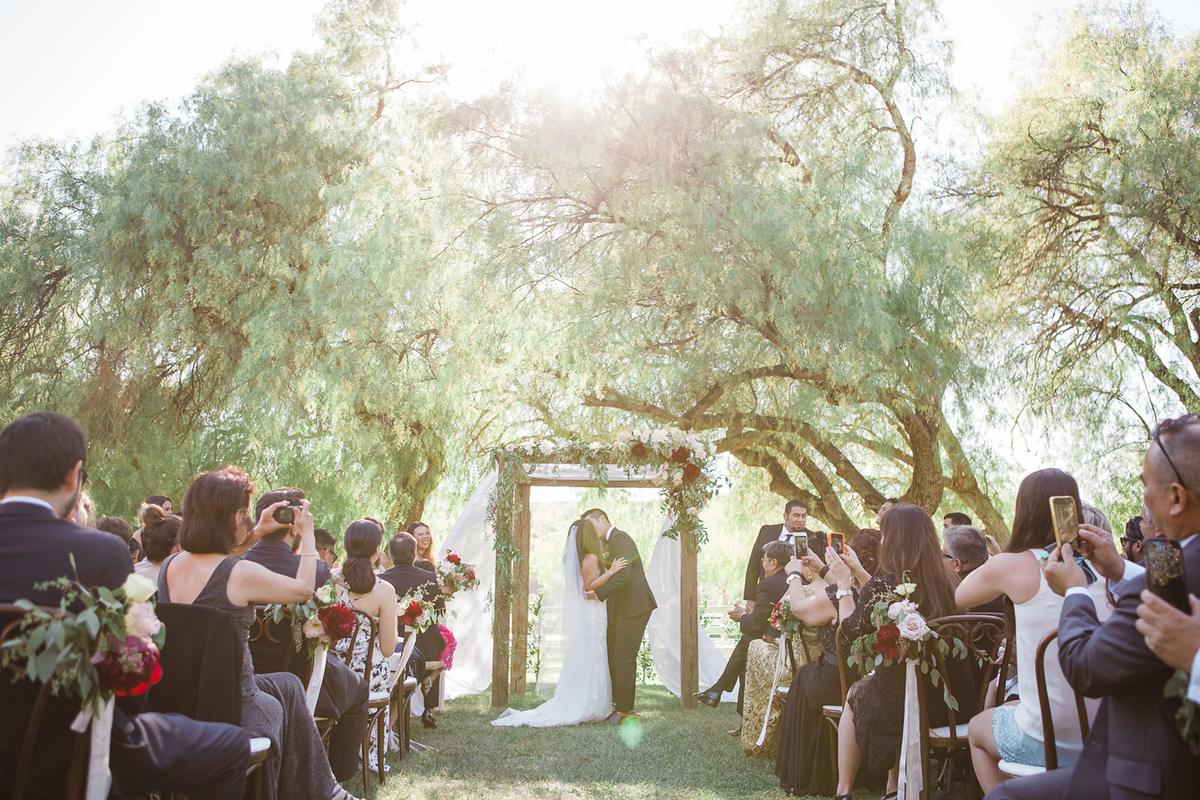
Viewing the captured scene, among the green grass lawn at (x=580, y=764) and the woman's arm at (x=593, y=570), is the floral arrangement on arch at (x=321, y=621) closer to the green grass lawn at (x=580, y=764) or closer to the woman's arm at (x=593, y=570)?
the green grass lawn at (x=580, y=764)

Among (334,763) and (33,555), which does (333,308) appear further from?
(33,555)

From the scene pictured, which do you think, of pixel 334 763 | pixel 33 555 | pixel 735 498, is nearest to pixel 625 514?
pixel 735 498

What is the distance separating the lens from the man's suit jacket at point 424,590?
7109mm

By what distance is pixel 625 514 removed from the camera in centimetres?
1598

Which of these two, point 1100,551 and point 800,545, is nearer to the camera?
point 1100,551

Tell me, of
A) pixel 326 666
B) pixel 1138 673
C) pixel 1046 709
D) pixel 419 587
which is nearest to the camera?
pixel 1138 673

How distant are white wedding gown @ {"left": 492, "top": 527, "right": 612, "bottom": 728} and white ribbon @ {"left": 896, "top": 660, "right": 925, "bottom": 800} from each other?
439 cm

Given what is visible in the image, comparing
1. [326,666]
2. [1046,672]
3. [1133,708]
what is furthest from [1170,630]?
[326,666]

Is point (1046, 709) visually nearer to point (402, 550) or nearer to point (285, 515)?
point (285, 515)

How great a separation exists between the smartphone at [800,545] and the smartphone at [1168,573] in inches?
94.9

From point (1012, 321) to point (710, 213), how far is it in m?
3.97

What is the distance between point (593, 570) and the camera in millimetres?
8445

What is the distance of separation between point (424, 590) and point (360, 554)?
5.49 feet

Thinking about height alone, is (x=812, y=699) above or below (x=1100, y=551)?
below
